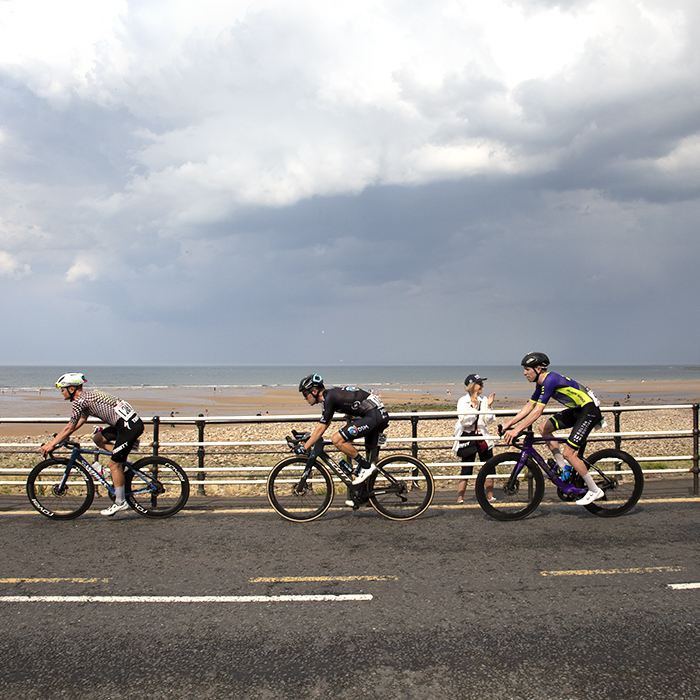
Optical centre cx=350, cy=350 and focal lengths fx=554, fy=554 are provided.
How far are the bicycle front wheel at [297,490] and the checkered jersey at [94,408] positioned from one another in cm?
230

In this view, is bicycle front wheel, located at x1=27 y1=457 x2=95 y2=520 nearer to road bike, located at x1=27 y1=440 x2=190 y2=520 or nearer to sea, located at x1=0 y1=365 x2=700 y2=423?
road bike, located at x1=27 y1=440 x2=190 y2=520

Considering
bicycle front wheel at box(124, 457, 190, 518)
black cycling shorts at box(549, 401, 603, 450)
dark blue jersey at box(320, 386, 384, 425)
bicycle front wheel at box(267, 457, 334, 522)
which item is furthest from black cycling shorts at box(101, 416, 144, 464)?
A: black cycling shorts at box(549, 401, 603, 450)

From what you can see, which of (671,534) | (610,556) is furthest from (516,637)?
(671,534)

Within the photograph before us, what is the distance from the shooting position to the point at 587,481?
705cm

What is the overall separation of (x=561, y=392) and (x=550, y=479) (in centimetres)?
116

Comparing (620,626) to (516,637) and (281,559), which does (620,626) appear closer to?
(516,637)

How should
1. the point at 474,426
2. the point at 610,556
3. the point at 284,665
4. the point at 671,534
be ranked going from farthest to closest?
the point at 474,426, the point at 671,534, the point at 610,556, the point at 284,665

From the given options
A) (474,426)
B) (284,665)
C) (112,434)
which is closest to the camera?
(284,665)

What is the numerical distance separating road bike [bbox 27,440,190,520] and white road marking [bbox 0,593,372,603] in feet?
9.02

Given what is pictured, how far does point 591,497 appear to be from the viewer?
23.0ft

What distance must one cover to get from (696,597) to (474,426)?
4129mm

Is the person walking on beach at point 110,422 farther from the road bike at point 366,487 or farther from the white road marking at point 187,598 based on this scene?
the white road marking at point 187,598

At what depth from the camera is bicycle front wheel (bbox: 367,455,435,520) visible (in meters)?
7.28

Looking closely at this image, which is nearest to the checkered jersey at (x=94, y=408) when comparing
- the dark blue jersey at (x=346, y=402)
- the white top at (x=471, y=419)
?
the dark blue jersey at (x=346, y=402)
